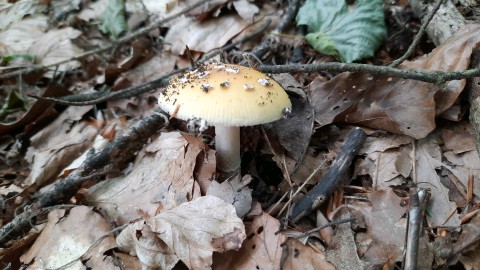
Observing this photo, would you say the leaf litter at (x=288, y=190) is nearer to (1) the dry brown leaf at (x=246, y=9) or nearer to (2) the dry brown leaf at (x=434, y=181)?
(2) the dry brown leaf at (x=434, y=181)

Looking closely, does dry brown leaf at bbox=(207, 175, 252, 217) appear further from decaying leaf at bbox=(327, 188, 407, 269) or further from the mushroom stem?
decaying leaf at bbox=(327, 188, 407, 269)

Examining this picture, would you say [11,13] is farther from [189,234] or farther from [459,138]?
[459,138]

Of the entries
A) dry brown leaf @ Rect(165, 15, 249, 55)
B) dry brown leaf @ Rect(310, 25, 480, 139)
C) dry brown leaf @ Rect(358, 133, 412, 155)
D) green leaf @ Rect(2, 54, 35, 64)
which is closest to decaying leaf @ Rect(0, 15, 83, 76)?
green leaf @ Rect(2, 54, 35, 64)

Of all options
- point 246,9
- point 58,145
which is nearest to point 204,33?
point 246,9

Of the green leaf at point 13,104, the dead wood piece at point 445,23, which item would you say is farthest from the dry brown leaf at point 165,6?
the dead wood piece at point 445,23

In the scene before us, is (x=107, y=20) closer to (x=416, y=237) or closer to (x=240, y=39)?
(x=240, y=39)
